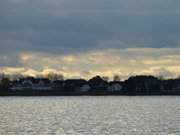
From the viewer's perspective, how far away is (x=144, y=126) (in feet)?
208

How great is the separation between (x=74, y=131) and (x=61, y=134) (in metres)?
3.27

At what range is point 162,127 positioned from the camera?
6225cm

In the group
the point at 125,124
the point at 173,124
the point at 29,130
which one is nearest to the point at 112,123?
the point at 125,124

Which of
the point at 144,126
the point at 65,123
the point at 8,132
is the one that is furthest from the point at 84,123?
the point at 8,132

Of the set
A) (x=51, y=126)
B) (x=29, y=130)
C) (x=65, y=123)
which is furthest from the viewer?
(x=65, y=123)

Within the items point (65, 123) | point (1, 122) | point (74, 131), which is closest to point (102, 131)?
point (74, 131)

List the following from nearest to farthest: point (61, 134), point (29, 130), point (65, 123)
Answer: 1. point (61, 134)
2. point (29, 130)
3. point (65, 123)

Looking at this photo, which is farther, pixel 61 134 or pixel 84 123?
pixel 84 123

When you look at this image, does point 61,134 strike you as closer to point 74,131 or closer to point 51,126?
point 74,131

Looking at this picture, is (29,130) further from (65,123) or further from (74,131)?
(65,123)

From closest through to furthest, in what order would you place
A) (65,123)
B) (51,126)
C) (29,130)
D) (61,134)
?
1. (61,134)
2. (29,130)
3. (51,126)
4. (65,123)

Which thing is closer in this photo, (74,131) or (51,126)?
(74,131)

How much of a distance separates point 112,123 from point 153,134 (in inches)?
495

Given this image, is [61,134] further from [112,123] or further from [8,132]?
[112,123]
